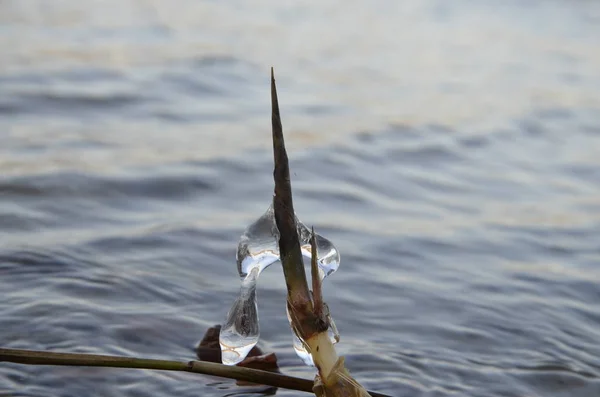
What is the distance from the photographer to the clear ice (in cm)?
169

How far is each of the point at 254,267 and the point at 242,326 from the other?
162 mm

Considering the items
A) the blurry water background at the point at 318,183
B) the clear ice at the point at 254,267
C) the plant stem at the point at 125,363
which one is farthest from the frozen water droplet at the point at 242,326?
the blurry water background at the point at 318,183

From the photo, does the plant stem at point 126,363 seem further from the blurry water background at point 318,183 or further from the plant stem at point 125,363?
the blurry water background at point 318,183

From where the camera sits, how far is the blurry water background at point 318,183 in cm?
270

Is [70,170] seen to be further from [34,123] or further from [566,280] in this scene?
[566,280]

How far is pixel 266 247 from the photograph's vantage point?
1705mm

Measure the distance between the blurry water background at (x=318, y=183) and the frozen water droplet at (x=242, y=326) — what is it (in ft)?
1.64

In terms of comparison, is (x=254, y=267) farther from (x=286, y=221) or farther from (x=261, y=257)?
(x=286, y=221)

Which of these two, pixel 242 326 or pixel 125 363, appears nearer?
pixel 125 363

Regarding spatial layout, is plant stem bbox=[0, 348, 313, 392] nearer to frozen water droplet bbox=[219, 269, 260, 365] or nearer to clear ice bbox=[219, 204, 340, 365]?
clear ice bbox=[219, 204, 340, 365]

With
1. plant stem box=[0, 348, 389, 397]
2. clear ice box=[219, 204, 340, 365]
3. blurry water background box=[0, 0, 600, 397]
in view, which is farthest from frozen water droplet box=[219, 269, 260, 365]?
blurry water background box=[0, 0, 600, 397]

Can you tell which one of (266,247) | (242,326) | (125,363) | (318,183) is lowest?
(125,363)

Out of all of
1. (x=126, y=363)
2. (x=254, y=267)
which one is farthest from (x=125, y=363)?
(x=254, y=267)

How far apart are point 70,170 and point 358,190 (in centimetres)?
130
